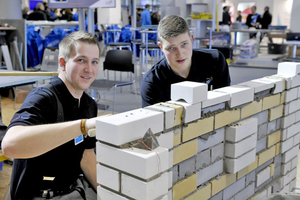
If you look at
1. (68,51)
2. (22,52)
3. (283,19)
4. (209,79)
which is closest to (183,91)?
(68,51)

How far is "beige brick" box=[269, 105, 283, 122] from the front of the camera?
6.95ft

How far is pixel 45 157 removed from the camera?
1431 mm

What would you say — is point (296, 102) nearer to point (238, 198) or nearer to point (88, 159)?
point (238, 198)

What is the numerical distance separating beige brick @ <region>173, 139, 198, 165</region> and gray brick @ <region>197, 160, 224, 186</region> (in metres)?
0.16

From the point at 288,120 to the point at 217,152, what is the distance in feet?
2.82

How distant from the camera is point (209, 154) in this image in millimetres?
1717

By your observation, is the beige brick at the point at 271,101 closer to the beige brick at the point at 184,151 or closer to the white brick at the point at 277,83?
the white brick at the point at 277,83

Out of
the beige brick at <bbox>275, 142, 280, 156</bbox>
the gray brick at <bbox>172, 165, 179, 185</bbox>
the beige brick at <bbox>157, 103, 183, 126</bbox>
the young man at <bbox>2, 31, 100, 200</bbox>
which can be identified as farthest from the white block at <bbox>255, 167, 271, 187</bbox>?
the young man at <bbox>2, 31, 100, 200</bbox>

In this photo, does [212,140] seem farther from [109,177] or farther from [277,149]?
[277,149]

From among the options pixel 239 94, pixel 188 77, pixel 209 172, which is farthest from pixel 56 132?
pixel 188 77

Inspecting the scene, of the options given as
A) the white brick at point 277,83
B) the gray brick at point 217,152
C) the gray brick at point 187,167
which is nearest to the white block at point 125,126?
the gray brick at point 187,167

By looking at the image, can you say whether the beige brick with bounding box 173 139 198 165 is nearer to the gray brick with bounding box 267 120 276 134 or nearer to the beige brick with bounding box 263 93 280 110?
the beige brick with bounding box 263 93 280 110

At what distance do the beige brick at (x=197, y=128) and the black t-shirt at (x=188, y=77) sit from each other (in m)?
0.58

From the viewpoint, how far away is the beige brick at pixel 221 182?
1.76 metres
